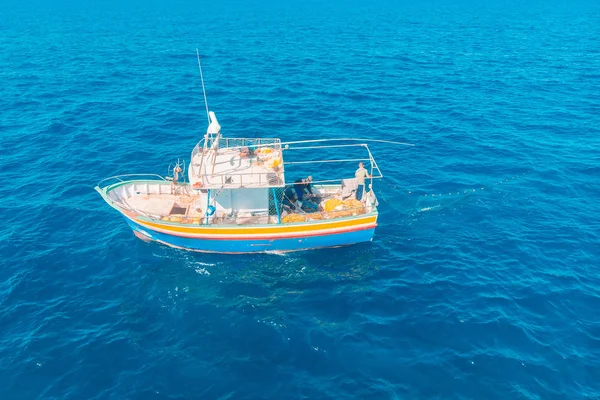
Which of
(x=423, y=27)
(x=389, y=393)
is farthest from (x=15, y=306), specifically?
(x=423, y=27)

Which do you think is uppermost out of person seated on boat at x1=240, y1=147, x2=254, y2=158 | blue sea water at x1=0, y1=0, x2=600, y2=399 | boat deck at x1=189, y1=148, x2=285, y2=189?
person seated on boat at x1=240, y1=147, x2=254, y2=158

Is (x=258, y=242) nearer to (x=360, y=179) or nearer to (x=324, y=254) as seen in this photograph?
(x=324, y=254)

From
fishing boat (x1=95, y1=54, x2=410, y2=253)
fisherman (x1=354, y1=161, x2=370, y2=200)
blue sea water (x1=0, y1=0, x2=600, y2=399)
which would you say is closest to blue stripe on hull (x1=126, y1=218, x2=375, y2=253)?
fishing boat (x1=95, y1=54, x2=410, y2=253)

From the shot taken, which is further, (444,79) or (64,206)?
(444,79)

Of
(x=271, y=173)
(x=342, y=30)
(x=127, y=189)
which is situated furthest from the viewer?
(x=342, y=30)

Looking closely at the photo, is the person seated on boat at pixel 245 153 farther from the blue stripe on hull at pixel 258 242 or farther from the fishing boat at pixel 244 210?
the blue stripe on hull at pixel 258 242

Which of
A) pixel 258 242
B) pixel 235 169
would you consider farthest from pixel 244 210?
pixel 235 169

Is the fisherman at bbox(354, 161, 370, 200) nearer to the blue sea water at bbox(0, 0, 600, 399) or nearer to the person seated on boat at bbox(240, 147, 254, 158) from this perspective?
the blue sea water at bbox(0, 0, 600, 399)

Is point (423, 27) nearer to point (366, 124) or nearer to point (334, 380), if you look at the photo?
point (366, 124)

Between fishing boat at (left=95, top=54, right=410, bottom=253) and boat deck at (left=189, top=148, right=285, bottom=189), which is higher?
boat deck at (left=189, top=148, right=285, bottom=189)
